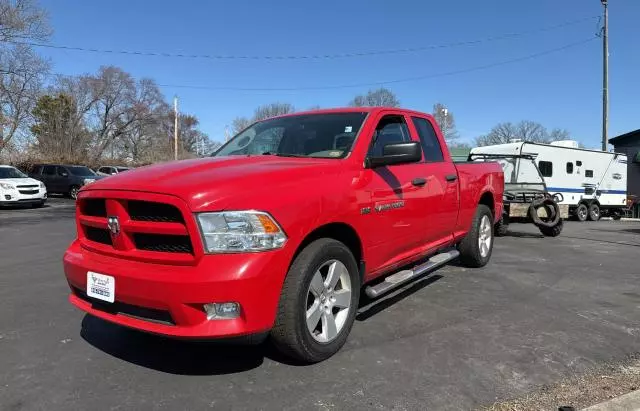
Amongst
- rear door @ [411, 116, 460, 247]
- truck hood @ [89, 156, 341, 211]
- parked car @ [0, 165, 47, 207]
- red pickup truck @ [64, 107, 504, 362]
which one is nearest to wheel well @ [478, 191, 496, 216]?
rear door @ [411, 116, 460, 247]

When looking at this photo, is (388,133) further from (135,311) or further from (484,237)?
(484,237)

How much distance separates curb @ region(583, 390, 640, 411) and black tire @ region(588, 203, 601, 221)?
736 inches

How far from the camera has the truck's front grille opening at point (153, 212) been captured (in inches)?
120

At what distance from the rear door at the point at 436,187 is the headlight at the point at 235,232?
87.6 inches

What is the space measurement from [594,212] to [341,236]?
19.3 metres

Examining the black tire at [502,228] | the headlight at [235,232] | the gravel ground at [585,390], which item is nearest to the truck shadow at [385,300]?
the gravel ground at [585,390]

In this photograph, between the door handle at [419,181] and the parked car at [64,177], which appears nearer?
the door handle at [419,181]

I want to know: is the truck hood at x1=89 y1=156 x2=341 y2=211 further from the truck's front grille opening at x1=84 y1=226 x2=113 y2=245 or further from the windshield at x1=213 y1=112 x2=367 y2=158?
the windshield at x1=213 y1=112 x2=367 y2=158

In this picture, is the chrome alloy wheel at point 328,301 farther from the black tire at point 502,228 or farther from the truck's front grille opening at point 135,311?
the black tire at point 502,228

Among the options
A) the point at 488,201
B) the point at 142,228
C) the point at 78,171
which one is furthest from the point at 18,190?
the point at 142,228

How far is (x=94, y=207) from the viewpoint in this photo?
3.56 meters

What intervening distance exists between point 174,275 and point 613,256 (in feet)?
27.2

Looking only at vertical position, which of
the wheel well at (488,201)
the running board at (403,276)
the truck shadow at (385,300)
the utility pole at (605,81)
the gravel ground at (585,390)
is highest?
the utility pole at (605,81)

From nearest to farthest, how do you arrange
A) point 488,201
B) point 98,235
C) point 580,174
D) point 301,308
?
point 301,308, point 98,235, point 488,201, point 580,174
